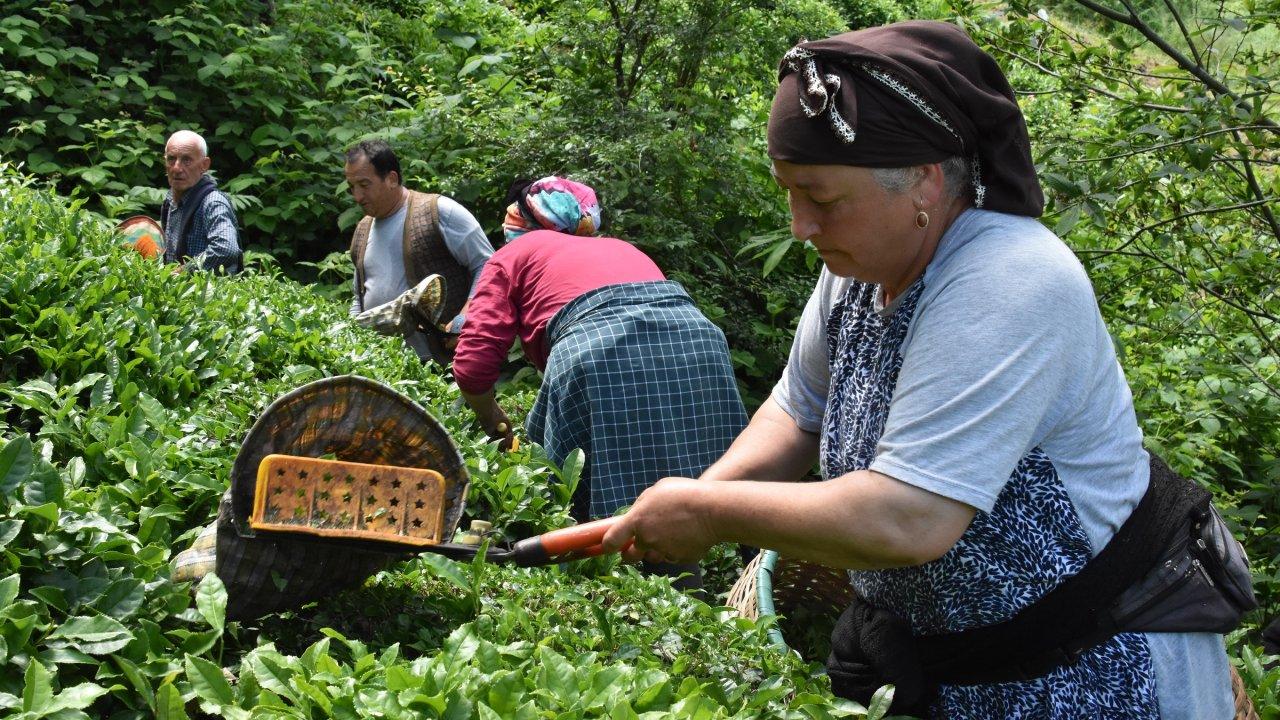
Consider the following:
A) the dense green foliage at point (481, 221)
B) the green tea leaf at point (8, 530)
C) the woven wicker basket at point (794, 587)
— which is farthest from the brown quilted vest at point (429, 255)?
the green tea leaf at point (8, 530)

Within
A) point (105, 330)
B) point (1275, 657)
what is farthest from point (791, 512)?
point (105, 330)

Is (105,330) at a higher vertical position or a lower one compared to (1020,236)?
lower

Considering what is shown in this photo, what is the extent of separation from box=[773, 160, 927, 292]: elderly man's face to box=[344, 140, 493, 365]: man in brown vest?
4430 mm

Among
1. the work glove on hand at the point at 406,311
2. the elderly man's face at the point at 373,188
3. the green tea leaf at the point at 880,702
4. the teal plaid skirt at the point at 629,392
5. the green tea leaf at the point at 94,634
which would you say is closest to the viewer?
the green tea leaf at the point at 94,634

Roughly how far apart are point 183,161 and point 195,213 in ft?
1.10

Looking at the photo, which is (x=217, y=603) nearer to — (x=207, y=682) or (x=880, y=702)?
(x=207, y=682)

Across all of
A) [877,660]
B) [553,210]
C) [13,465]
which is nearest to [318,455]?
[13,465]

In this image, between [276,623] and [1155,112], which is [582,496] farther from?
[1155,112]

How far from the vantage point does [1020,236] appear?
1.86 metres

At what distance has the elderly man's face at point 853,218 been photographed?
1851 millimetres

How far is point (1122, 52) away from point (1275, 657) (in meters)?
2.19

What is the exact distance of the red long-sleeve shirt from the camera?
464cm

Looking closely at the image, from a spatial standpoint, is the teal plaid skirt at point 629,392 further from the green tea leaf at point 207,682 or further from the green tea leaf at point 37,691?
the green tea leaf at point 37,691

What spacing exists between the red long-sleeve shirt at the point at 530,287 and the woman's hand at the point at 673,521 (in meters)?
2.55
